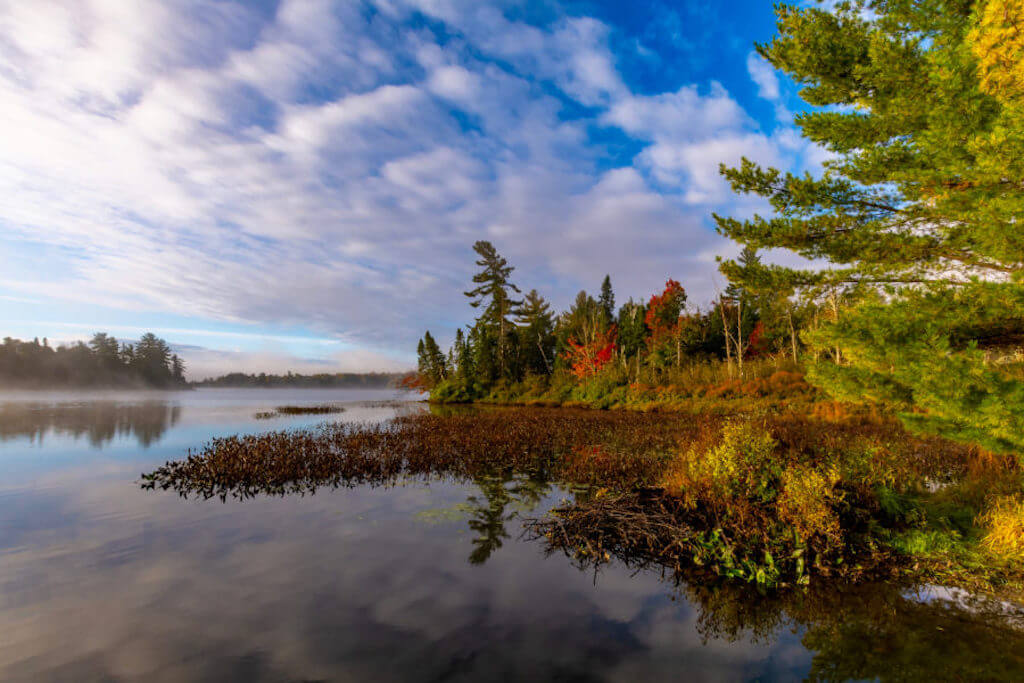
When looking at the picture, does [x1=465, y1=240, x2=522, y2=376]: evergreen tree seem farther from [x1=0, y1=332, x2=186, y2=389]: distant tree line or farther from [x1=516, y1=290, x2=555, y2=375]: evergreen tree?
[x1=0, y1=332, x2=186, y2=389]: distant tree line

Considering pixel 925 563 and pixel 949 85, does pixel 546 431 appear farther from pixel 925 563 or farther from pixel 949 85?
pixel 949 85

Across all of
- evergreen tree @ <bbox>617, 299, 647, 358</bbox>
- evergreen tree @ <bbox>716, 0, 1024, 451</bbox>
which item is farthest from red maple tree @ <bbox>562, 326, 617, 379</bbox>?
evergreen tree @ <bbox>716, 0, 1024, 451</bbox>

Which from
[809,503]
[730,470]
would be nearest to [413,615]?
[730,470]

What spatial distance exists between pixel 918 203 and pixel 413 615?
983 cm

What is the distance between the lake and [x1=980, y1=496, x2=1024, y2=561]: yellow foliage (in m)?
1.47

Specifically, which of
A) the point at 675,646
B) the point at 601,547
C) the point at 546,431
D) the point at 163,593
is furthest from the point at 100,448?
the point at 675,646

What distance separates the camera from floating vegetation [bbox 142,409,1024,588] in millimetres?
5277

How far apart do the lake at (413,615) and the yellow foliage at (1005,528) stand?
1.47 meters

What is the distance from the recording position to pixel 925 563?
5086 millimetres

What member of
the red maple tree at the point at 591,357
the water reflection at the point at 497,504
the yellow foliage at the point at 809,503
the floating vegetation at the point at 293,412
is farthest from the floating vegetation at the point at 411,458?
the red maple tree at the point at 591,357

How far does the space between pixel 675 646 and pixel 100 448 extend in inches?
732

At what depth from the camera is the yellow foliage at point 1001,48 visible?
4.64 m

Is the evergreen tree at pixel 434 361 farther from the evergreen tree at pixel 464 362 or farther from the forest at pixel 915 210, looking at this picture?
the forest at pixel 915 210

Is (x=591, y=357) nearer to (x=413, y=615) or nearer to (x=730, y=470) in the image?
(x=730, y=470)
